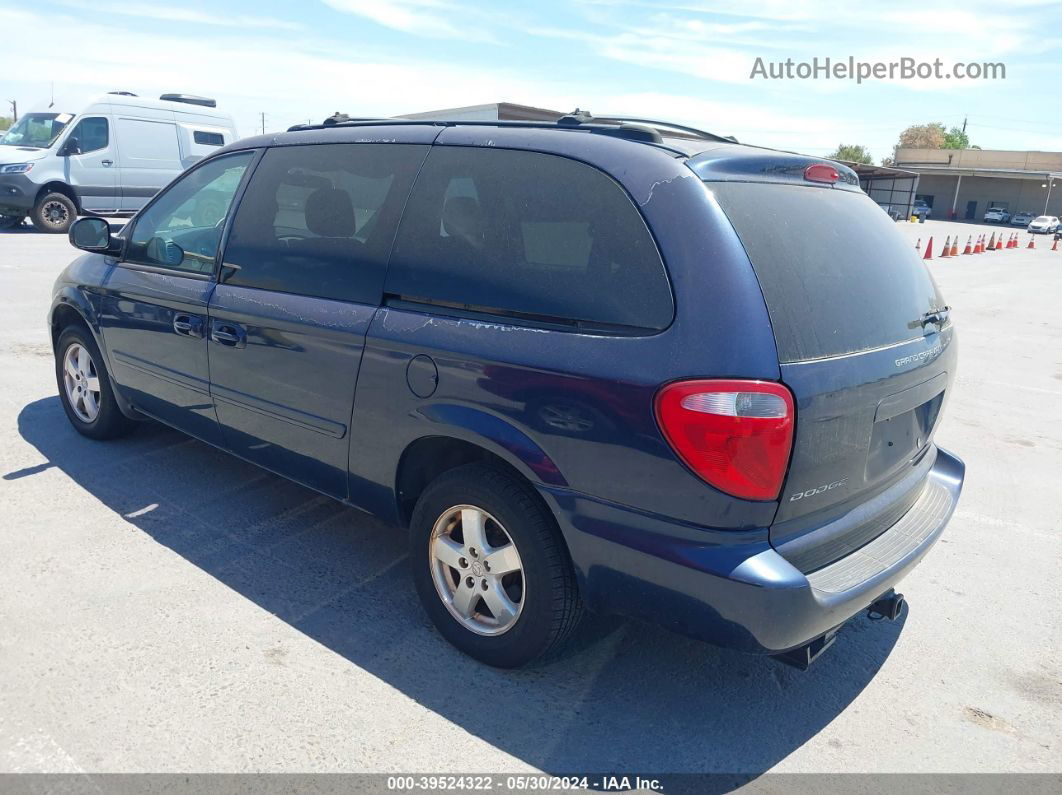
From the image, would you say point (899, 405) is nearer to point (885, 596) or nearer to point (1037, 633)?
point (885, 596)

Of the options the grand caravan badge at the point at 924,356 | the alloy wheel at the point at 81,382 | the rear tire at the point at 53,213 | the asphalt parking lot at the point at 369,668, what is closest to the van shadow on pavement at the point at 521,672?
the asphalt parking lot at the point at 369,668

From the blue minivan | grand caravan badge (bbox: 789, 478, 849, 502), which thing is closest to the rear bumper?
the blue minivan

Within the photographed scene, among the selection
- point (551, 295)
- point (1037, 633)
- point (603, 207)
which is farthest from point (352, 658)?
point (1037, 633)

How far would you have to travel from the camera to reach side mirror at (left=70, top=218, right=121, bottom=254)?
14.6ft

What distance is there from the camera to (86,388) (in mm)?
4902

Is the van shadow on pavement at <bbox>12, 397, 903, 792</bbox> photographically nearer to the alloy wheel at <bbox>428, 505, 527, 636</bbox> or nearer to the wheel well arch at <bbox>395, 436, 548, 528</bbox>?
the alloy wheel at <bbox>428, 505, 527, 636</bbox>

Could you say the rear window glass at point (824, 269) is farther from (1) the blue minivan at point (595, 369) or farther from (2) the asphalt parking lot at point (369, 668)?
(2) the asphalt parking lot at point (369, 668)

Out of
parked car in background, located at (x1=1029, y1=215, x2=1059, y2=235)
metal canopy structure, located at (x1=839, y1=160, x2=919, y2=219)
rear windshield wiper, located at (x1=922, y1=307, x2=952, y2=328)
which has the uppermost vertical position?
rear windshield wiper, located at (x1=922, y1=307, x2=952, y2=328)

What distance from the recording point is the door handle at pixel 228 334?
142 inches

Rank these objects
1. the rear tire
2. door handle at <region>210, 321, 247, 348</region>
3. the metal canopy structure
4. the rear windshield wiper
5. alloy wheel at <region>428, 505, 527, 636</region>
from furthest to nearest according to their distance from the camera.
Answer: the metal canopy structure
the rear tire
door handle at <region>210, 321, 247, 348</region>
the rear windshield wiper
alloy wheel at <region>428, 505, 527, 636</region>

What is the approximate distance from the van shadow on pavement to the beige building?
79.7 metres

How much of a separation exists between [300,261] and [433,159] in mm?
749

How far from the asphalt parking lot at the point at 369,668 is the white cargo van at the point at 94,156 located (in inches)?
532

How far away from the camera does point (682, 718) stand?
109 inches
